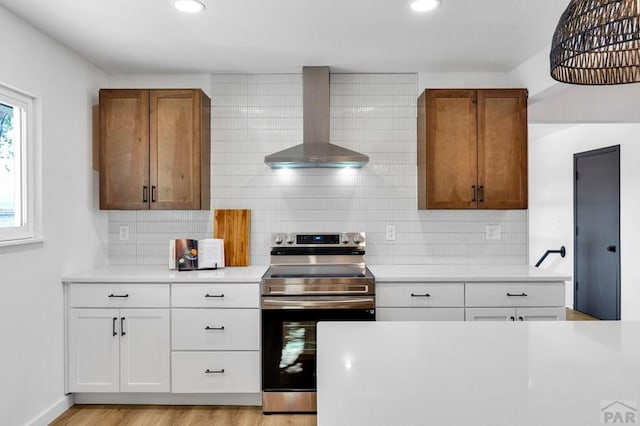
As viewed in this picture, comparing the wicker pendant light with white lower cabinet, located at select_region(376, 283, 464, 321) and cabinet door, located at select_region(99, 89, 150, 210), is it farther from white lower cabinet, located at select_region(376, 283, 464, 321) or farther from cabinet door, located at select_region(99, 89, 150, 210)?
cabinet door, located at select_region(99, 89, 150, 210)

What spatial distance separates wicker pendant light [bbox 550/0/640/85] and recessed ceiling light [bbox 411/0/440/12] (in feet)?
3.87

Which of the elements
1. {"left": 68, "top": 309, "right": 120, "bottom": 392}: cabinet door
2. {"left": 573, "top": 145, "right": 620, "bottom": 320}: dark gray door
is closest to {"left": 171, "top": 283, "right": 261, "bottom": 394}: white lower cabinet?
{"left": 68, "top": 309, "right": 120, "bottom": 392}: cabinet door

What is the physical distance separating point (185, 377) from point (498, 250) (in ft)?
8.26

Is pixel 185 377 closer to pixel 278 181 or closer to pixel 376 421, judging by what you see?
pixel 278 181

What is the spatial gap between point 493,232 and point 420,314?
3.58 ft

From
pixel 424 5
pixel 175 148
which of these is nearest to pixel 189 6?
pixel 175 148

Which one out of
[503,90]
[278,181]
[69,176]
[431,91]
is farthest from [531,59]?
[69,176]

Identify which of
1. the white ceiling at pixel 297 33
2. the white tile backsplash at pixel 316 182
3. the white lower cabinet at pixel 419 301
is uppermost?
the white ceiling at pixel 297 33

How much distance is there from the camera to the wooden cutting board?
133 inches

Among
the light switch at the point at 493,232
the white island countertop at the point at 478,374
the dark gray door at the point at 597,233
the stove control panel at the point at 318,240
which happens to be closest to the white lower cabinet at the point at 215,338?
the stove control panel at the point at 318,240

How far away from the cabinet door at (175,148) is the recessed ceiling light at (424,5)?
162 cm

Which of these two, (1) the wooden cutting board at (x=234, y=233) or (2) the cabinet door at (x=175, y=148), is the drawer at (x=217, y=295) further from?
(2) the cabinet door at (x=175, y=148)

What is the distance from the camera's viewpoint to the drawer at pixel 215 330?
285 centimetres

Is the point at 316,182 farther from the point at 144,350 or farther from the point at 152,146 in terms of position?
the point at 144,350
